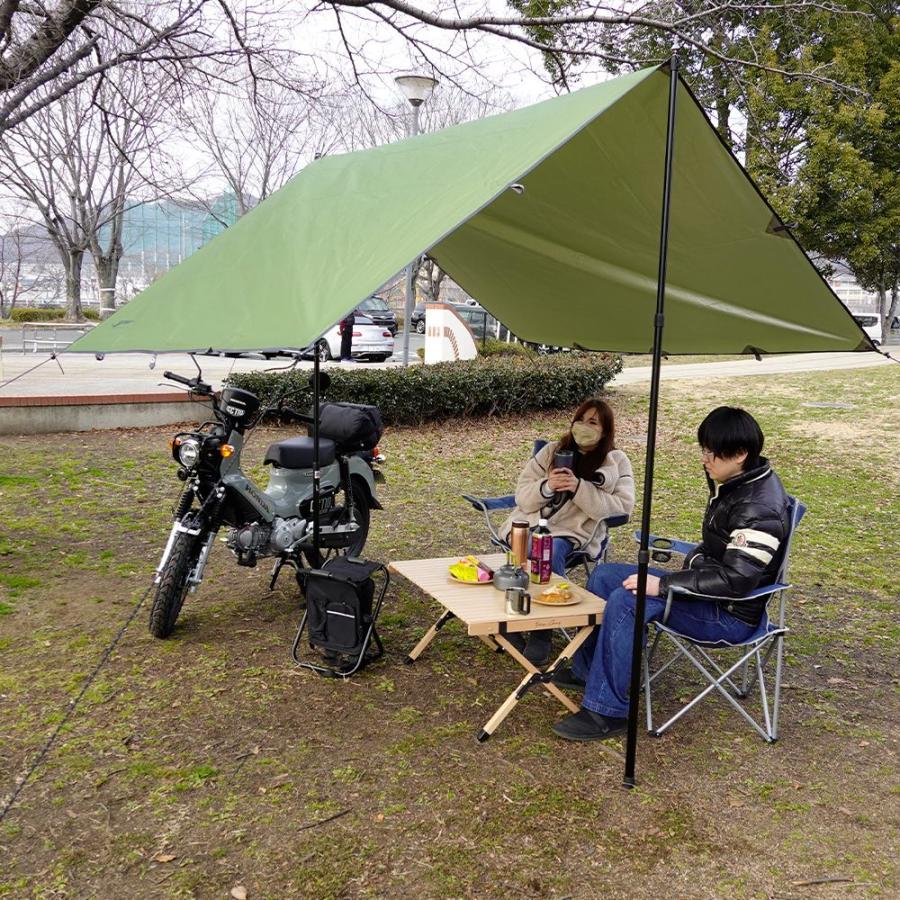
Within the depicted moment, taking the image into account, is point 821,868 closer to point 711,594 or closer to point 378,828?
point 711,594

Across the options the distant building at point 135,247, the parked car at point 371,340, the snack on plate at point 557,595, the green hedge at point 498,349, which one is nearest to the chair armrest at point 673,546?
the snack on plate at point 557,595

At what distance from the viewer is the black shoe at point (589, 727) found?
9.96ft

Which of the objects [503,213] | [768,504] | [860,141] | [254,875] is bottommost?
[254,875]

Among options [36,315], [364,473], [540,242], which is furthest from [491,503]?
[36,315]

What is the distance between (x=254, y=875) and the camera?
2.29 metres

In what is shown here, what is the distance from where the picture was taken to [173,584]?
3.80 metres

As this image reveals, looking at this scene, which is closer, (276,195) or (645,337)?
(276,195)

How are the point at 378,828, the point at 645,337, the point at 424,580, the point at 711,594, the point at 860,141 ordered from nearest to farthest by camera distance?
the point at 378,828
the point at 711,594
the point at 424,580
the point at 645,337
the point at 860,141

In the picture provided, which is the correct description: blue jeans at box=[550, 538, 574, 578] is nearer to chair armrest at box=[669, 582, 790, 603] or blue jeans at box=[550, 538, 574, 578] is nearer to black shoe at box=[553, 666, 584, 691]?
black shoe at box=[553, 666, 584, 691]

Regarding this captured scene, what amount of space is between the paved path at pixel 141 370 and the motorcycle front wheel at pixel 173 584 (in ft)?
18.2

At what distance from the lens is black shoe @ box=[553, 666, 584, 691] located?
3.44 m

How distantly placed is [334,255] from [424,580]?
1297 millimetres

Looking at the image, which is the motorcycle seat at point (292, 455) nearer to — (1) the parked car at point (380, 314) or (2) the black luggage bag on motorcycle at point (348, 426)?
(2) the black luggage bag on motorcycle at point (348, 426)

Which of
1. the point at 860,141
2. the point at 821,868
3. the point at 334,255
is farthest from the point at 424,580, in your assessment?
the point at 860,141
